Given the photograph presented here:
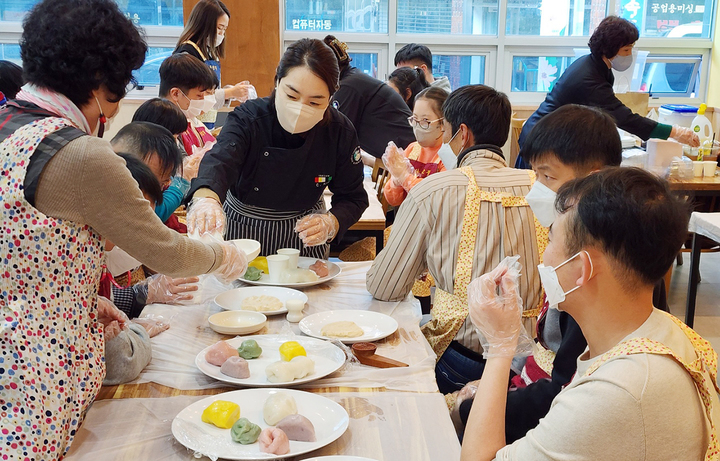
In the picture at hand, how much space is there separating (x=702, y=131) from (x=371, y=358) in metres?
4.20

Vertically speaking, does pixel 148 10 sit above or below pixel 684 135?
above

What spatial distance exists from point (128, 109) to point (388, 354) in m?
5.27

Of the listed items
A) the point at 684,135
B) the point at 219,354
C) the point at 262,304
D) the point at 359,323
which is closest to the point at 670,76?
the point at 684,135

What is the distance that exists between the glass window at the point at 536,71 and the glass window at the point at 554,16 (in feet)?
0.87

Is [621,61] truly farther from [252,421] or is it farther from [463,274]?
[252,421]

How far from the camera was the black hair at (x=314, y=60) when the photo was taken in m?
2.20

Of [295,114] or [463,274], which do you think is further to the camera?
[295,114]

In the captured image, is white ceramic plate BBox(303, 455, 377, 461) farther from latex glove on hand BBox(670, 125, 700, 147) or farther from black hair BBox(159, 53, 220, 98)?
latex glove on hand BBox(670, 125, 700, 147)

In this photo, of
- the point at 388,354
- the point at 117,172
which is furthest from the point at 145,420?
the point at 388,354

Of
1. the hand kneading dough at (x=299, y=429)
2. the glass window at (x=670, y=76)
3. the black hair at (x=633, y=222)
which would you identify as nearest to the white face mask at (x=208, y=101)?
the hand kneading dough at (x=299, y=429)

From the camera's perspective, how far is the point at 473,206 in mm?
2000

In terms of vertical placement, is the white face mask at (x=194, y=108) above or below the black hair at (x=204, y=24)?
below

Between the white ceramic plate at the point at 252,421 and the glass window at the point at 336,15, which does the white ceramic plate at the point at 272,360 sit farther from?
the glass window at the point at 336,15

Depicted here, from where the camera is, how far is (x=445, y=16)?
21.7 feet
